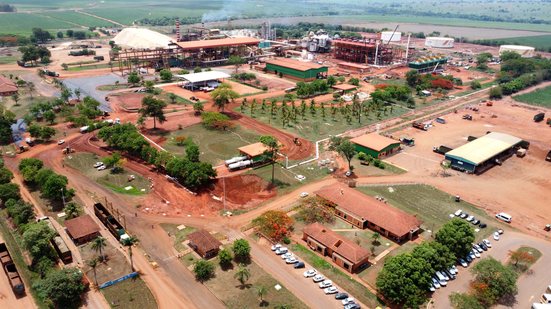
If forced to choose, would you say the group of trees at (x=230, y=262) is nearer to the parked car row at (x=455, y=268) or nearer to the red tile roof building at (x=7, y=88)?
the parked car row at (x=455, y=268)

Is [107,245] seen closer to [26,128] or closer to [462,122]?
[26,128]

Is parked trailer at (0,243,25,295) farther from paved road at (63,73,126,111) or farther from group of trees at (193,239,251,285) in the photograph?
paved road at (63,73,126,111)

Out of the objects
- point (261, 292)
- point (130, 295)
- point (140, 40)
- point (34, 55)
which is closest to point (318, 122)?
point (261, 292)

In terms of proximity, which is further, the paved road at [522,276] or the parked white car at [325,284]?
the parked white car at [325,284]

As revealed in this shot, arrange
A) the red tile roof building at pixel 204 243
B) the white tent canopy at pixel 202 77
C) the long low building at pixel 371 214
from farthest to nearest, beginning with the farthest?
the white tent canopy at pixel 202 77 < the long low building at pixel 371 214 < the red tile roof building at pixel 204 243

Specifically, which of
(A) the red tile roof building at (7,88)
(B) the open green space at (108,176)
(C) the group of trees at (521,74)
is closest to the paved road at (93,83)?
(A) the red tile roof building at (7,88)

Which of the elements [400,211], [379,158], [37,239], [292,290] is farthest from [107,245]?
[379,158]
